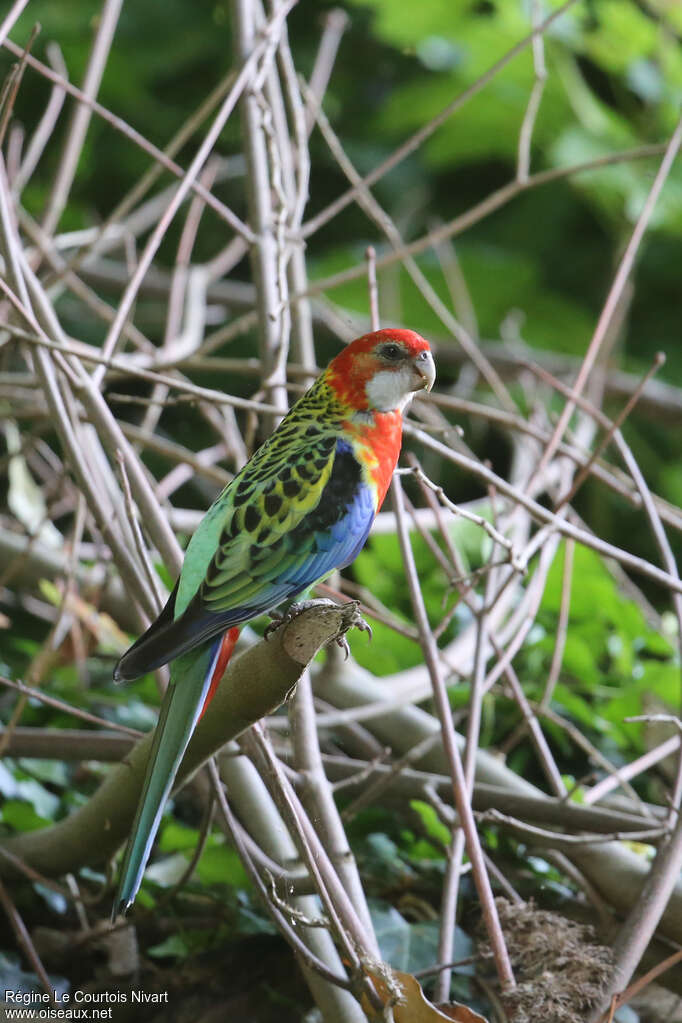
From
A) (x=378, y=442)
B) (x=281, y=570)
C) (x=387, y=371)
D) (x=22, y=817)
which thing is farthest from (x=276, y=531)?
(x=22, y=817)

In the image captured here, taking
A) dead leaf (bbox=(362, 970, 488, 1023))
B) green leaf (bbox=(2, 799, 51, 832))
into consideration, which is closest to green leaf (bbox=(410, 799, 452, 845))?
dead leaf (bbox=(362, 970, 488, 1023))

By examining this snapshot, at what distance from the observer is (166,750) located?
3.58 ft

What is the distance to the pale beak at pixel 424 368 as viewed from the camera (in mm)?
1446

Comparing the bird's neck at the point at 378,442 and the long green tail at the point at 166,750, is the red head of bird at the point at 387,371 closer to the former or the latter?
the bird's neck at the point at 378,442

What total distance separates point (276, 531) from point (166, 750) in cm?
30

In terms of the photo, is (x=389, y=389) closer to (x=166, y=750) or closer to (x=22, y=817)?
(x=166, y=750)

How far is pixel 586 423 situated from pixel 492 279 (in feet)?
3.98

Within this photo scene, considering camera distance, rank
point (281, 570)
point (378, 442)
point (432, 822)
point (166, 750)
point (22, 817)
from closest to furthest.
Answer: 1. point (166, 750)
2. point (281, 570)
3. point (378, 442)
4. point (432, 822)
5. point (22, 817)

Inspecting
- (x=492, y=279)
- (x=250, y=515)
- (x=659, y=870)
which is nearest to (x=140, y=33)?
(x=492, y=279)

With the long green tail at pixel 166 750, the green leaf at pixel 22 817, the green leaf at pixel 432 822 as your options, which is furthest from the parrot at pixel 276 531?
the green leaf at pixel 22 817

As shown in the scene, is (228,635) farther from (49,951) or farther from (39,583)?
(39,583)

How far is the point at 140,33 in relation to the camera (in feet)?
12.7

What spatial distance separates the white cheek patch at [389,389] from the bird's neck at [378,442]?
1cm

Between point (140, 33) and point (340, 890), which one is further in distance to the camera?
point (140, 33)
